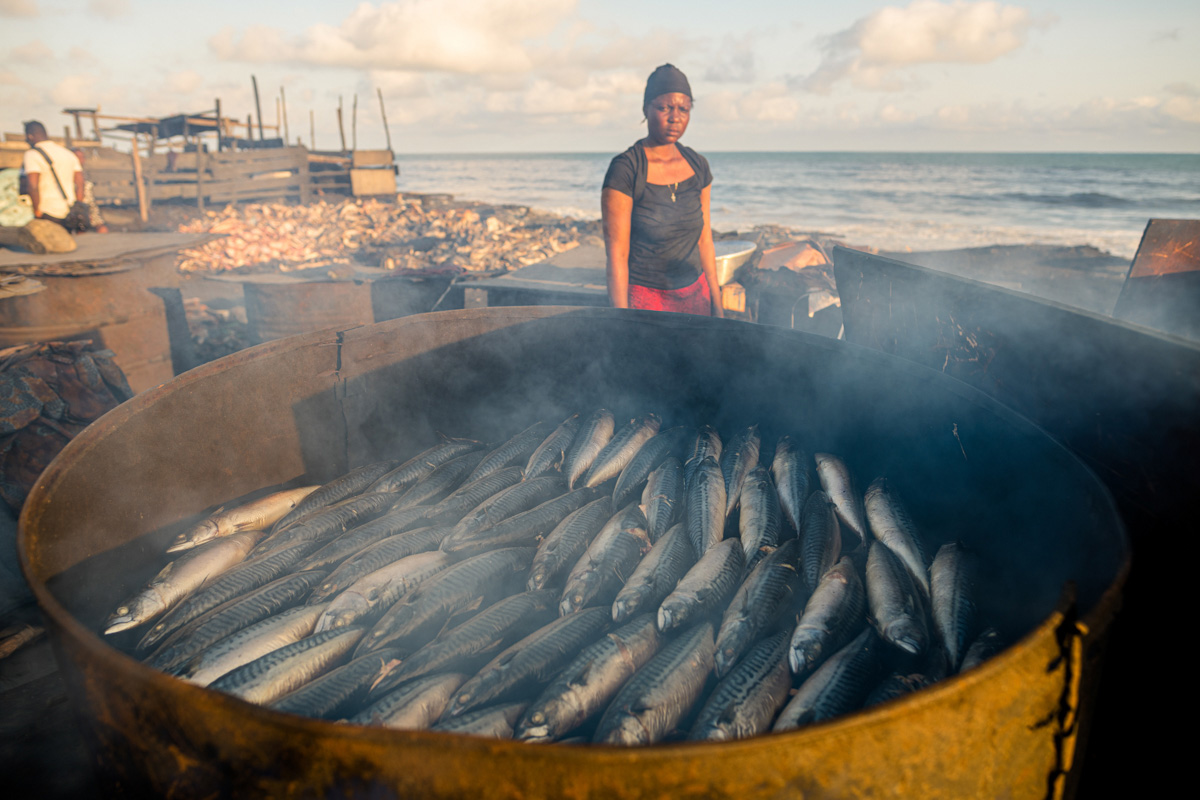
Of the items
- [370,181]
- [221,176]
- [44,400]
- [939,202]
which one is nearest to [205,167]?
[221,176]

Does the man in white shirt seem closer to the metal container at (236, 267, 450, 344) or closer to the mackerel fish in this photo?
the metal container at (236, 267, 450, 344)

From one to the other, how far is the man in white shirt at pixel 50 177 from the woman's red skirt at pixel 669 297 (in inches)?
372

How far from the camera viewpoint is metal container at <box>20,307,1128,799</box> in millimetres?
1074

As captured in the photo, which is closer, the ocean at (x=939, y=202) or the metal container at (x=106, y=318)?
the metal container at (x=106, y=318)

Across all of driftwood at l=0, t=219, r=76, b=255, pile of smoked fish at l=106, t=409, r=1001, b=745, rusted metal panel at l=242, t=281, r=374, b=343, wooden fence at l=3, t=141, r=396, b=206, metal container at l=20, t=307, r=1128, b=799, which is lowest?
pile of smoked fish at l=106, t=409, r=1001, b=745

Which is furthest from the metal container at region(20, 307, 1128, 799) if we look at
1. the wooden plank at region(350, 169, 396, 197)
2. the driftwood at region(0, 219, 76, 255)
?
the wooden plank at region(350, 169, 396, 197)

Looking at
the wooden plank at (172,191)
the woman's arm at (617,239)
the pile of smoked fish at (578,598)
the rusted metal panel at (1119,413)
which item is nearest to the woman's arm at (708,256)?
the woman's arm at (617,239)

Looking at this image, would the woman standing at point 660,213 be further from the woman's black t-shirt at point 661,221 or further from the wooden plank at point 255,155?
the wooden plank at point 255,155

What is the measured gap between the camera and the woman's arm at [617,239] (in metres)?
4.27

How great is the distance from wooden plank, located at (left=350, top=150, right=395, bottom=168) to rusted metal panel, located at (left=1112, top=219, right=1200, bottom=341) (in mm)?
29747

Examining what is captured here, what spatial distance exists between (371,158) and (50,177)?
21001 mm

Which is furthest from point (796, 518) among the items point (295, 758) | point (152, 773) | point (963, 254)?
point (963, 254)

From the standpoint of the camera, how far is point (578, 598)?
7.78 ft

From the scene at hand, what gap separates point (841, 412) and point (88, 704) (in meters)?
3.27
